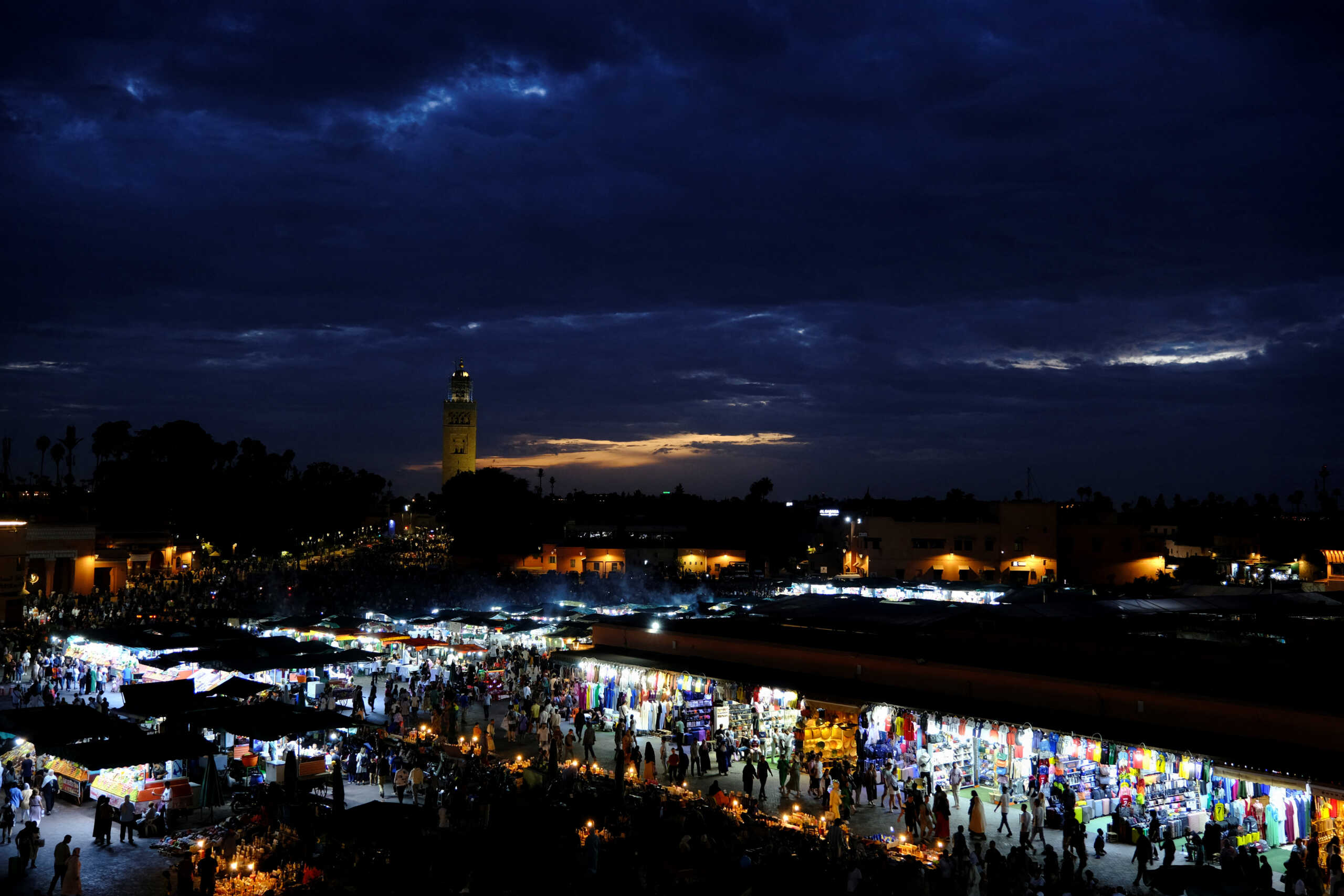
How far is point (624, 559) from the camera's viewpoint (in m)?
74.7

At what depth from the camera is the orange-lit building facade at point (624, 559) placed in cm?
7438

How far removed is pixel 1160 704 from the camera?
15961 millimetres

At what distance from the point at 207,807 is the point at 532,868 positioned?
7118 mm

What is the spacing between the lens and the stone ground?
1388cm

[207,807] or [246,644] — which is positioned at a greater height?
[246,644]

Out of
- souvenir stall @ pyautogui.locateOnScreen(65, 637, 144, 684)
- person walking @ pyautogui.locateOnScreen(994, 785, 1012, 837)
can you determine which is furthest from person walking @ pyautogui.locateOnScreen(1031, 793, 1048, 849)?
souvenir stall @ pyautogui.locateOnScreen(65, 637, 144, 684)

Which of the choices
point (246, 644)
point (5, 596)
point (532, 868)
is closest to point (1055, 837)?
point (532, 868)

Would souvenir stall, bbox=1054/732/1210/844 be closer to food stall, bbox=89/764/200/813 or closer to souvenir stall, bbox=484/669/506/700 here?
food stall, bbox=89/764/200/813

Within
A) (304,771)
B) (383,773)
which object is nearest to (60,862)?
(304,771)

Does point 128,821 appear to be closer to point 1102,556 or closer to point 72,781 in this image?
point 72,781

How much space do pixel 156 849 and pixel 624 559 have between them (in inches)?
2341

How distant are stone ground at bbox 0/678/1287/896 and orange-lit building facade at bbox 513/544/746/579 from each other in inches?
2107

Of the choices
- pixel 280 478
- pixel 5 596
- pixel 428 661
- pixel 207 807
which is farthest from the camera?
pixel 280 478

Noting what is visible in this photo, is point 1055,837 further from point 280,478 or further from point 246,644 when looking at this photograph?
point 280,478
